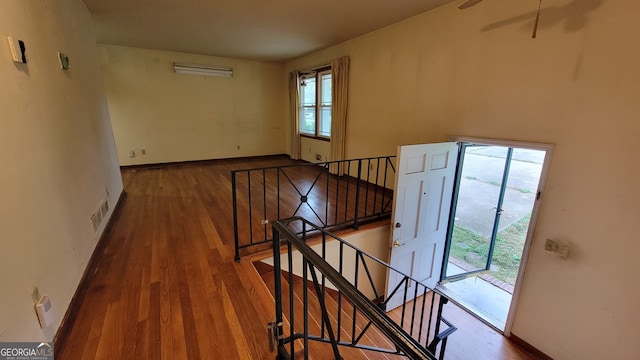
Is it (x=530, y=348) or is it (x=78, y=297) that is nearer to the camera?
(x=78, y=297)

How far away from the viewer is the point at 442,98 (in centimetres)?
307

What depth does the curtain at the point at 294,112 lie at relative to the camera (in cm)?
611

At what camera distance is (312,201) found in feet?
12.4

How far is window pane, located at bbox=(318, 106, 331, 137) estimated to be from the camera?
545 centimetres

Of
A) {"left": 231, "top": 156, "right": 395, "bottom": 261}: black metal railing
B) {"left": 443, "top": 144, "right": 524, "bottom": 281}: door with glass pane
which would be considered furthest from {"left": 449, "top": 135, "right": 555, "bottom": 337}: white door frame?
{"left": 443, "top": 144, "right": 524, "bottom": 281}: door with glass pane

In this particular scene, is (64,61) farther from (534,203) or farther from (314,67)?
(534,203)

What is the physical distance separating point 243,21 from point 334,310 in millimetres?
3753

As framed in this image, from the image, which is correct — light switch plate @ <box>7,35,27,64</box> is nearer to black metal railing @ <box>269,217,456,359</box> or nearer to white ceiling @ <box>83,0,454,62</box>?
black metal railing @ <box>269,217,456,359</box>

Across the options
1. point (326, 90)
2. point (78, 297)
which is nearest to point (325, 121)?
point (326, 90)

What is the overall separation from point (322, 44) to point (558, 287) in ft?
15.3

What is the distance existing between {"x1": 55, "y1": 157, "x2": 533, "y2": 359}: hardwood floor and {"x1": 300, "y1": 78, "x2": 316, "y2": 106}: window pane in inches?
133

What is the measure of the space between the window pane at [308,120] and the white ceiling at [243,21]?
1.41 meters

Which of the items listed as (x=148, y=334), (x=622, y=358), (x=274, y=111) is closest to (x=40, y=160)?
(x=148, y=334)

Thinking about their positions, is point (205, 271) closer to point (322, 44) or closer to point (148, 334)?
point (148, 334)
